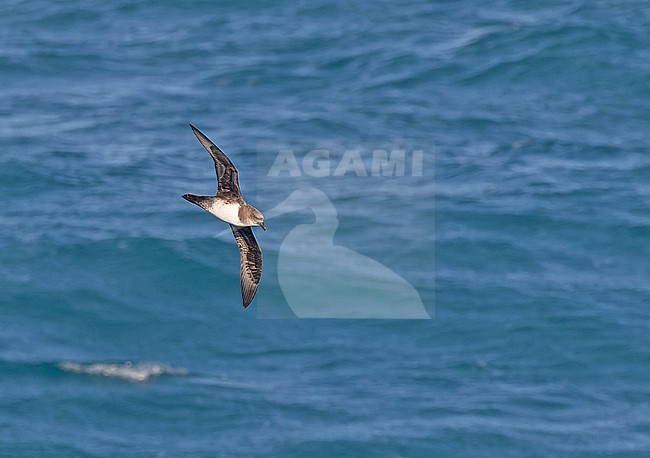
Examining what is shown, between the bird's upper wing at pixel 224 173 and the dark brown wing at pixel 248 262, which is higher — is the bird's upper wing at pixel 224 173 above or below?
above

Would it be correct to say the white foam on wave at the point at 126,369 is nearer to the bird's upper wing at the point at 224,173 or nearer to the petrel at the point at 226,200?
the petrel at the point at 226,200

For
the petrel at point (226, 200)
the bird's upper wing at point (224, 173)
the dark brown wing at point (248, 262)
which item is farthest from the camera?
the dark brown wing at point (248, 262)

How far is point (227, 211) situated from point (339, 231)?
57.8ft

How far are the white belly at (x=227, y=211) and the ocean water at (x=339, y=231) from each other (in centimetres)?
1203

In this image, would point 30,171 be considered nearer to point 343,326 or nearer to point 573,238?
point 343,326

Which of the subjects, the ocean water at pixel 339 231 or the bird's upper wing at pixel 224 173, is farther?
the ocean water at pixel 339 231

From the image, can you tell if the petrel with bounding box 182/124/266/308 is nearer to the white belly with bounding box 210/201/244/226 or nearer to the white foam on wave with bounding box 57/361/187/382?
the white belly with bounding box 210/201/244/226

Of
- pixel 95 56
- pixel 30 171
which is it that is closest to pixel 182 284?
pixel 30 171

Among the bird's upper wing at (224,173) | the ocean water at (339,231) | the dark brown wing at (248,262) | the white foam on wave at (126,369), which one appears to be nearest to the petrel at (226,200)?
the bird's upper wing at (224,173)

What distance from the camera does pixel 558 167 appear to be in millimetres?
41312

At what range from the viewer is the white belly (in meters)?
22.3

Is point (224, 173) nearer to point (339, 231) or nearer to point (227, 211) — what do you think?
point (227, 211)

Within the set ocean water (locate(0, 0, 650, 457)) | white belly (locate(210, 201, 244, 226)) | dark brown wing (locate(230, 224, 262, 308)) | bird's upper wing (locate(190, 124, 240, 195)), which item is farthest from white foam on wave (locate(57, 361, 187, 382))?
bird's upper wing (locate(190, 124, 240, 195))

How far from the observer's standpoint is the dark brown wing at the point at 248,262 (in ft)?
79.4
